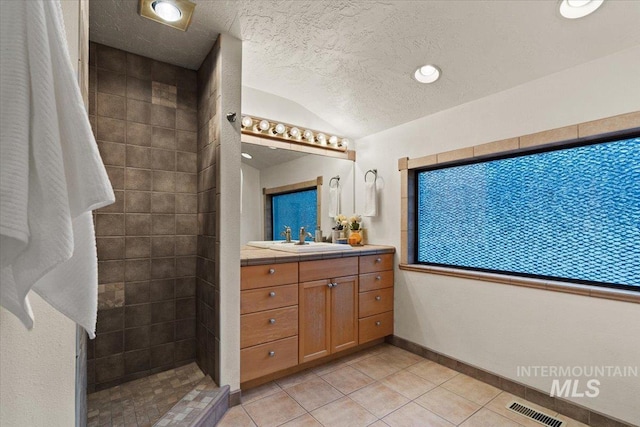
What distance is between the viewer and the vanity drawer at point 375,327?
8.84 feet

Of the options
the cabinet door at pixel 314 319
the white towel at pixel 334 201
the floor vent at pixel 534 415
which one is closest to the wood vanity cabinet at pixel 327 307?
the cabinet door at pixel 314 319

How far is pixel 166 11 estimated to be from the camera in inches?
66.8

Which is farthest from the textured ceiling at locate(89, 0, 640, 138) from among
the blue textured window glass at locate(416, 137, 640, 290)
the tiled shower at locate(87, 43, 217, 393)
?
the blue textured window glass at locate(416, 137, 640, 290)

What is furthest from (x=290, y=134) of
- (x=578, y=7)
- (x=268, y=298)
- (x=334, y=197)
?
(x=578, y=7)

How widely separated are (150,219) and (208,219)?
44 cm

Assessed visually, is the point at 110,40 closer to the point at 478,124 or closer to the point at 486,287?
the point at 478,124

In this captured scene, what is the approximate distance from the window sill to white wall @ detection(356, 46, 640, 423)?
0.12ft

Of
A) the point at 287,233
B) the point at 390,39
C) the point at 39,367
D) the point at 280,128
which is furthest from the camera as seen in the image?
the point at 287,233

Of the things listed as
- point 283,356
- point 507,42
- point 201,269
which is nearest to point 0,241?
point 201,269

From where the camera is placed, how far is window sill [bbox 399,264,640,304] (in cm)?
169

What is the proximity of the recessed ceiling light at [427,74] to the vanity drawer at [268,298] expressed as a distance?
71.2 inches

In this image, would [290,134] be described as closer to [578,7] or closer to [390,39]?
[390,39]

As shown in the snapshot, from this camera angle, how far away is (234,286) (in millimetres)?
1923

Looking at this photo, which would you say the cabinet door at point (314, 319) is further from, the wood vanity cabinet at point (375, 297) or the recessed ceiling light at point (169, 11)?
the recessed ceiling light at point (169, 11)
